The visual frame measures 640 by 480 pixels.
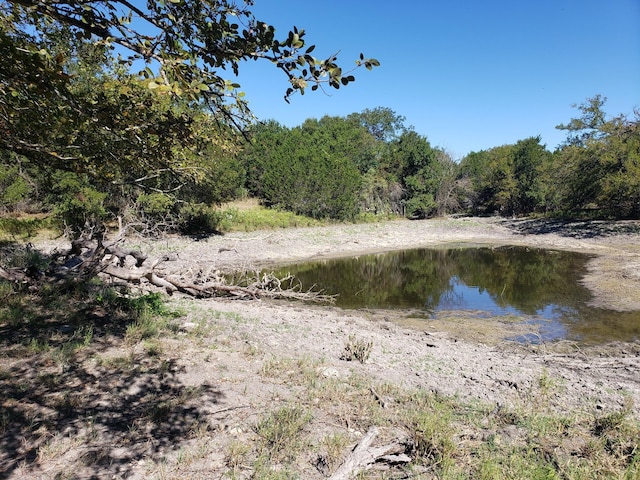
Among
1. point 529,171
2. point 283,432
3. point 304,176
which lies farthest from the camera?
point 529,171

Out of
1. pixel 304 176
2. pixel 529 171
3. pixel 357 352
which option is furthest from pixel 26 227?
pixel 529 171

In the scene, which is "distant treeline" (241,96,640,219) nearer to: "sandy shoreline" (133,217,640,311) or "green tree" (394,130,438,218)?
"green tree" (394,130,438,218)

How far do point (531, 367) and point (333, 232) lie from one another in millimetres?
23339

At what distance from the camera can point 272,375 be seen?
226 inches

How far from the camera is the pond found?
11.4 metres

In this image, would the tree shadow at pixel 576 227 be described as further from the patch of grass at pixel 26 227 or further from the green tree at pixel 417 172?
the patch of grass at pixel 26 227

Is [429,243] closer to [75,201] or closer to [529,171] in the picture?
[529,171]

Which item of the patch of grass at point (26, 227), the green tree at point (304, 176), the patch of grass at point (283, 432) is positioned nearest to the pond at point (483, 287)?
the patch of grass at point (283, 432)

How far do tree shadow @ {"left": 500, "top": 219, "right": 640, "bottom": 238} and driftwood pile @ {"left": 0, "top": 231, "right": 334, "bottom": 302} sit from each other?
28346mm

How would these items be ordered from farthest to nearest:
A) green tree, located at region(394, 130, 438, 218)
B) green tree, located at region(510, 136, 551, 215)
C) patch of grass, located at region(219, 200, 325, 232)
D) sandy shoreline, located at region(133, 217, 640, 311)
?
green tree, located at region(394, 130, 438, 218) → green tree, located at region(510, 136, 551, 215) → patch of grass, located at region(219, 200, 325, 232) → sandy shoreline, located at region(133, 217, 640, 311)

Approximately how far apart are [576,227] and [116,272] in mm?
34982

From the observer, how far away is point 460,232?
35.1m

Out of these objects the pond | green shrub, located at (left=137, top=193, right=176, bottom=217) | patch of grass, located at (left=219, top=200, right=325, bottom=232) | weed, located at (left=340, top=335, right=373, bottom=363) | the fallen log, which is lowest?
the pond

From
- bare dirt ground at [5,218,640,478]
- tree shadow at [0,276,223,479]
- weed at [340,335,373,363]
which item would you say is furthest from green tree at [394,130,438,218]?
tree shadow at [0,276,223,479]
